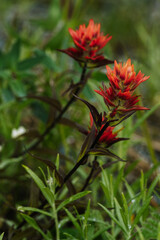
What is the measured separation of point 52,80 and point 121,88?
44 centimetres

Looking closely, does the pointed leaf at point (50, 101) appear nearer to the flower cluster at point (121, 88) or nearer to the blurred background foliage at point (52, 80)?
the blurred background foliage at point (52, 80)

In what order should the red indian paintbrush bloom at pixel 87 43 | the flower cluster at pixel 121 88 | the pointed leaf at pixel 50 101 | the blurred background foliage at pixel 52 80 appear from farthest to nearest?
the blurred background foliage at pixel 52 80 < the pointed leaf at pixel 50 101 < the red indian paintbrush bloom at pixel 87 43 < the flower cluster at pixel 121 88

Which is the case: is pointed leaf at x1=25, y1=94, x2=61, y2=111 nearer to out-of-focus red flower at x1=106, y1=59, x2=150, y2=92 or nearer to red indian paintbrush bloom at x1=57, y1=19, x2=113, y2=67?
red indian paintbrush bloom at x1=57, y1=19, x2=113, y2=67

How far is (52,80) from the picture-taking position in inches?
32.4

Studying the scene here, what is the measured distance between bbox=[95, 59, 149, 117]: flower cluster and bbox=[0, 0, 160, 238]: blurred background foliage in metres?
0.20

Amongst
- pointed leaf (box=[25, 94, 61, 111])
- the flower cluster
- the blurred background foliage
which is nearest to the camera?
the flower cluster

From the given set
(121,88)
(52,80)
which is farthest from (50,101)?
(121,88)

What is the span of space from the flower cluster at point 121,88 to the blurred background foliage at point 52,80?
196mm

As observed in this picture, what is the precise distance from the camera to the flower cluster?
0.40 meters

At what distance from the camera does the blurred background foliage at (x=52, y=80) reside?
30.7 inches

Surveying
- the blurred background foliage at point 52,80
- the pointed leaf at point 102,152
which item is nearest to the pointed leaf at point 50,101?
the blurred background foliage at point 52,80

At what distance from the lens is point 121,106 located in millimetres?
417

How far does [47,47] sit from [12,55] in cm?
31

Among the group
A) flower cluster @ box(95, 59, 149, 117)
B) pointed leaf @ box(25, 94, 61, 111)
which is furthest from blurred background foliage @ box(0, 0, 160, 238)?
flower cluster @ box(95, 59, 149, 117)
